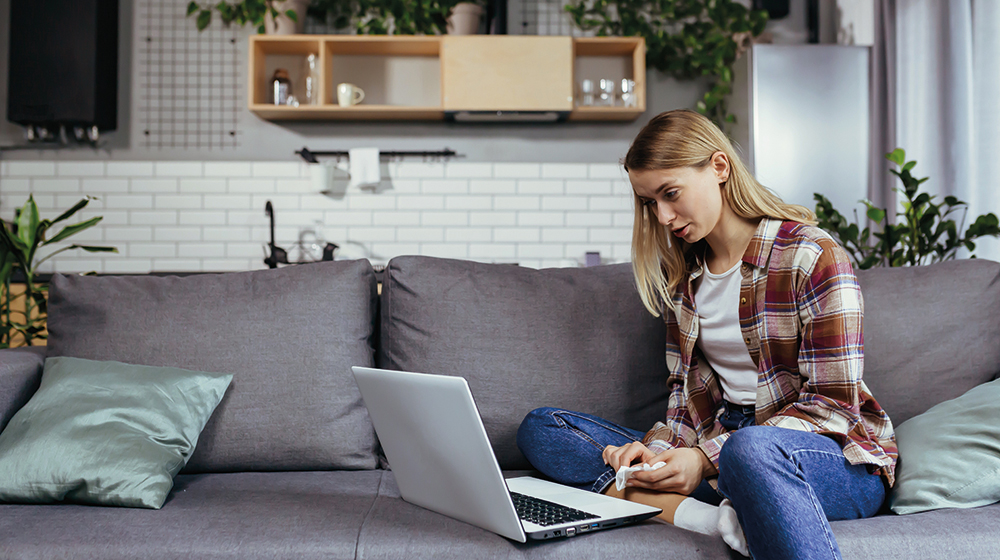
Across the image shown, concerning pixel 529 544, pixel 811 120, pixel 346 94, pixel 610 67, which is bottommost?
pixel 529 544

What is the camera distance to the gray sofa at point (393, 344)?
1.53 m

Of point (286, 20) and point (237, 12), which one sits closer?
point (286, 20)

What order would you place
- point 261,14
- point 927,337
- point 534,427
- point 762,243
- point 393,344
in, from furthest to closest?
point 261,14 → point 393,344 → point 927,337 → point 534,427 → point 762,243

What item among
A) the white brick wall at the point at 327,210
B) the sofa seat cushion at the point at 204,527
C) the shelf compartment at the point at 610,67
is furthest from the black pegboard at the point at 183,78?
the sofa seat cushion at the point at 204,527

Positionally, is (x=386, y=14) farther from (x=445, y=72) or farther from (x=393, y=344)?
(x=393, y=344)

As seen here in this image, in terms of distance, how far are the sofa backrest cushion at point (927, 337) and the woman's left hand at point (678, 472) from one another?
55 cm

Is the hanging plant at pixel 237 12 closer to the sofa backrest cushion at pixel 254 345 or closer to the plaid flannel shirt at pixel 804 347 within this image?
the sofa backrest cushion at pixel 254 345

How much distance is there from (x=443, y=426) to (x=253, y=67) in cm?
307

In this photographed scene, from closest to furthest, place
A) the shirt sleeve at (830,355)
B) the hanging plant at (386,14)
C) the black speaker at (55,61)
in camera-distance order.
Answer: the shirt sleeve at (830,355), the black speaker at (55,61), the hanging plant at (386,14)

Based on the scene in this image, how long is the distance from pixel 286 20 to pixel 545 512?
10.6 feet

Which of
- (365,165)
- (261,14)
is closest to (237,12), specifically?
(261,14)

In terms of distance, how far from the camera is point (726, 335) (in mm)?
1420

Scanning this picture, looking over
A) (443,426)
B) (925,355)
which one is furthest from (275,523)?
(925,355)

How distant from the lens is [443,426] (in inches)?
43.8
